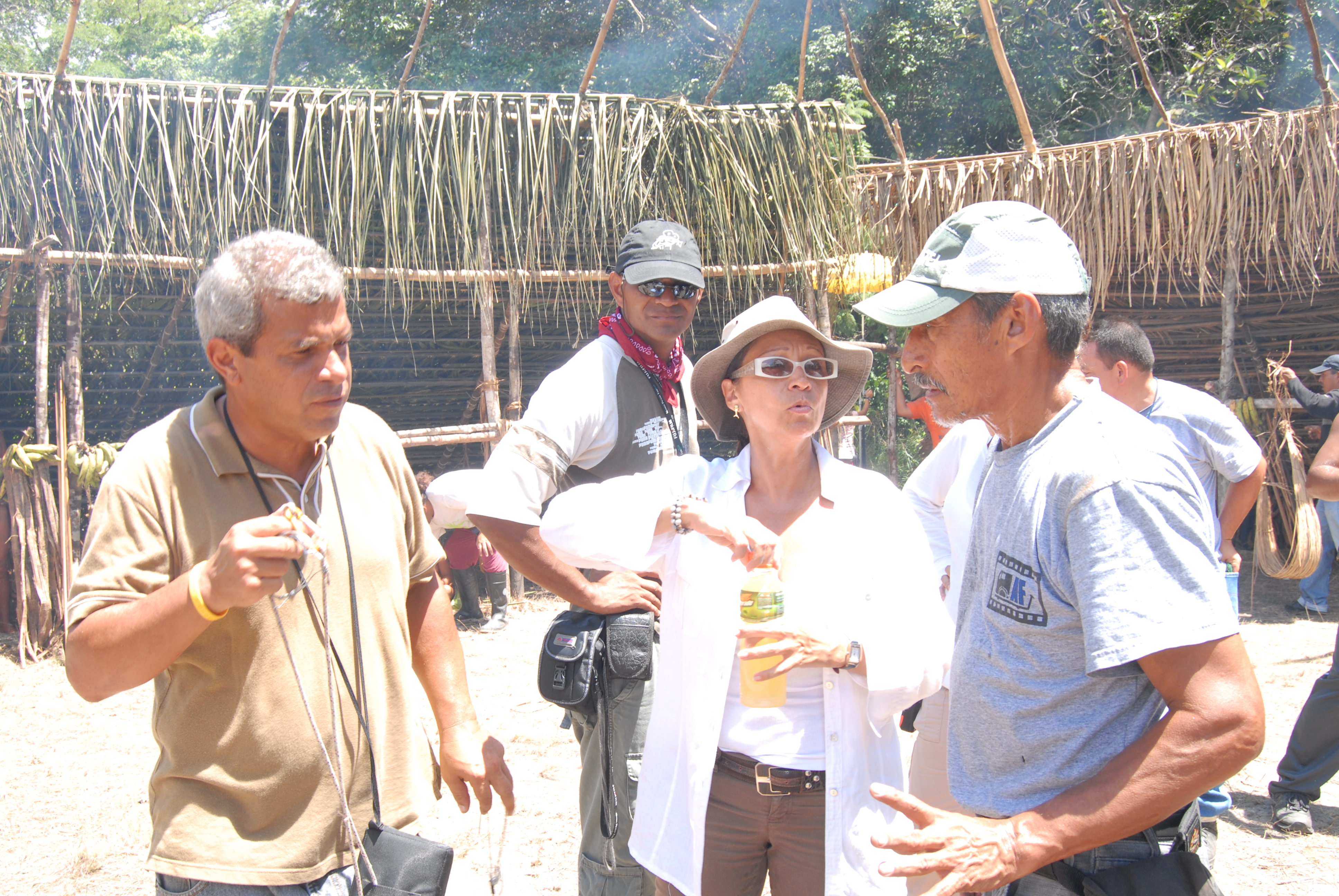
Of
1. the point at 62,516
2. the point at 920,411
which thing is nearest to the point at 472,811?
the point at 62,516

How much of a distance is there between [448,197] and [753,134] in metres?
2.50

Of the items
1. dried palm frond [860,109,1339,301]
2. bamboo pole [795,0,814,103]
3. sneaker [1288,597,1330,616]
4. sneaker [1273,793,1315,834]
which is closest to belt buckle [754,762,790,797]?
sneaker [1273,793,1315,834]

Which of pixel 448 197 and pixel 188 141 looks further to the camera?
pixel 448 197

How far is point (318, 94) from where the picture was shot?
6.93 meters

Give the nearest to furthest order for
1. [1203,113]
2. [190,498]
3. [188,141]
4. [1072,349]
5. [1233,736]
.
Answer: [1233,736]
[1072,349]
[190,498]
[188,141]
[1203,113]

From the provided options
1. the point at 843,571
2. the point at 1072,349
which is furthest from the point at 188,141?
the point at 1072,349

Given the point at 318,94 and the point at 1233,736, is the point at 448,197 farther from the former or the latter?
the point at 1233,736

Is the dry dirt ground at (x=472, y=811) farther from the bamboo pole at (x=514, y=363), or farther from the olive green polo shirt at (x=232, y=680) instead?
the bamboo pole at (x=514, y=363)

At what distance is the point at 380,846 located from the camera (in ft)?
6.17

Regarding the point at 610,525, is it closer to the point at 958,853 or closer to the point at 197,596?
the point at 197,596

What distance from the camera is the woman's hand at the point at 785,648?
1942 mm

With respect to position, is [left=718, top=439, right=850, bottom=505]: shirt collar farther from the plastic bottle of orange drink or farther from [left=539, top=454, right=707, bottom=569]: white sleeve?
the plastic bottle of orange drink

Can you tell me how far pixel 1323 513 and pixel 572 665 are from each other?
774 cm

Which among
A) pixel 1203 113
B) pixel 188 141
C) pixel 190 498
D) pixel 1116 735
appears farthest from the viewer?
pixel 1203 113
